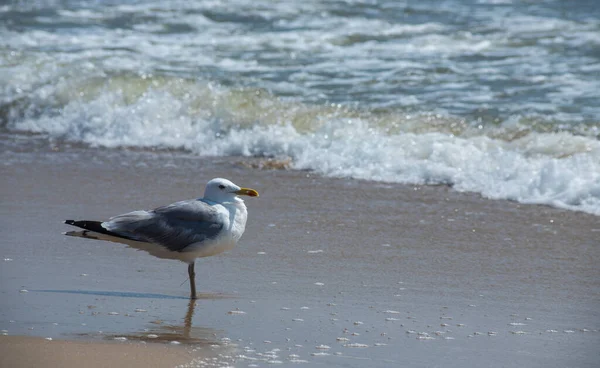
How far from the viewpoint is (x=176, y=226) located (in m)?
4.88

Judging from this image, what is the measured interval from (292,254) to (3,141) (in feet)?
14.8

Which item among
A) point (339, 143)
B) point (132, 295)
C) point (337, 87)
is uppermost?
point (337, 87)

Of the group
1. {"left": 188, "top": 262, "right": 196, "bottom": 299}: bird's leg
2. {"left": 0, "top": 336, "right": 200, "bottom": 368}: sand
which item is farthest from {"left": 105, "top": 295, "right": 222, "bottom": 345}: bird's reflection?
{"left": 188, "top": 262, "right": 196, "bottom": 299}: bird's leg

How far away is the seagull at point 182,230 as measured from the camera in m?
4.82

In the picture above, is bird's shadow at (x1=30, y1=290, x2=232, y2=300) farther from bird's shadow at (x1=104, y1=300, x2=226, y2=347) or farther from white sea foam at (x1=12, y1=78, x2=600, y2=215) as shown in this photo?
white sea foam at (x1=12, y1=78, x2=600, y2=215)

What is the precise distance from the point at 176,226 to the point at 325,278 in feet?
2.60

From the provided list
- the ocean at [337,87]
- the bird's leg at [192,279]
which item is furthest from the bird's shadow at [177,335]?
the ocean at [337,87]

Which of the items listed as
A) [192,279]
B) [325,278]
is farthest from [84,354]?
[325,278]

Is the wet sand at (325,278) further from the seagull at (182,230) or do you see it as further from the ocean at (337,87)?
the ocean at (337,87)

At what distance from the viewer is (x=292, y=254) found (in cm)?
557

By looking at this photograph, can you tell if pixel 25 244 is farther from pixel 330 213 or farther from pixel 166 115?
pixel 166 115

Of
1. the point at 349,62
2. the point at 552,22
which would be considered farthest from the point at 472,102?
the point at 552,22

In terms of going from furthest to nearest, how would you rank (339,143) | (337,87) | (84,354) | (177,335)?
(337,87), (339,143), (177,335), (84,354)

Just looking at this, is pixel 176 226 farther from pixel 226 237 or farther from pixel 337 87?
pixel 337 87
